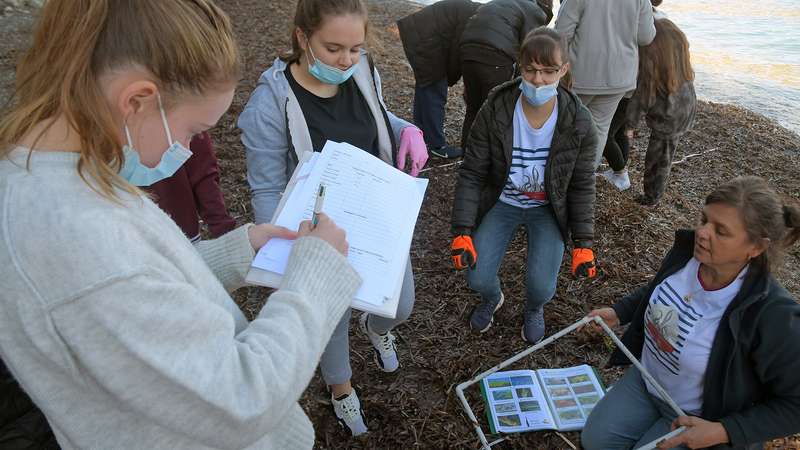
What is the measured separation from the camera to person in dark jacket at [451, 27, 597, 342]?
257 centimetres

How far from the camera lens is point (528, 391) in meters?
2.57

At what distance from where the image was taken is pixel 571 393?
2.59m

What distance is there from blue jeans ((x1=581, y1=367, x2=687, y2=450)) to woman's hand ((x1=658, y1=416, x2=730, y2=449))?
0.26 m

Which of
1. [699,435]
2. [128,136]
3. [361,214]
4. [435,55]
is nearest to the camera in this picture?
[128,136]

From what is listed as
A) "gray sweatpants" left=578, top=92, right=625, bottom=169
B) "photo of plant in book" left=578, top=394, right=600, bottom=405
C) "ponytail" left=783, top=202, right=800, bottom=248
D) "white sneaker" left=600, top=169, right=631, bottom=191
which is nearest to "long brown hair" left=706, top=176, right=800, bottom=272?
"ponytail" left=783, top=202, right=800, bottom=248

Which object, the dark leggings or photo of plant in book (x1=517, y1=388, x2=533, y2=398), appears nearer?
photo of plant in book (x1=517, y1=388, x2=533, y2=398)

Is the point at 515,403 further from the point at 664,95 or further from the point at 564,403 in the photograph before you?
the point at 664,95

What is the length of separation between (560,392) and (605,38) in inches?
97.5

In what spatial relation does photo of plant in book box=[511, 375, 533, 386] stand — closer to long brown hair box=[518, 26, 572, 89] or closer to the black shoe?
long brown hair box=[518, 26, 572, 89]

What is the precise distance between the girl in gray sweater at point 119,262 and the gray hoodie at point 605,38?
3.32 meters

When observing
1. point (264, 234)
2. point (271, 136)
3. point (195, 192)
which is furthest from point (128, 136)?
point (195, 192)

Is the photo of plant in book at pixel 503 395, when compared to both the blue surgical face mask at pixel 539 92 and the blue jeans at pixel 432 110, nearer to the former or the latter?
the blue surgical face mask at pixel 539 92

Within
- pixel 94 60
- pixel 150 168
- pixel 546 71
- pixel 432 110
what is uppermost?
pixel 94 60

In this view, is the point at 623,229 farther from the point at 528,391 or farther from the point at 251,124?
the point at 251,124
